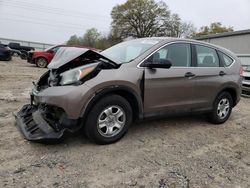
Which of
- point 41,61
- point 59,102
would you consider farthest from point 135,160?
point 41,61

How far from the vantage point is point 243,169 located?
12.0ft

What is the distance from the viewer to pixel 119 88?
12.7 ft

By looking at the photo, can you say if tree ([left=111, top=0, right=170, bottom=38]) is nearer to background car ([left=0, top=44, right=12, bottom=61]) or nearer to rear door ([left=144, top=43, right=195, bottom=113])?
background car ([left=0, top=44, right=12, bottom=61])

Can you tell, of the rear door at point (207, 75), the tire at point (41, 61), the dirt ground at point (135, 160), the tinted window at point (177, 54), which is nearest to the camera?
the dirt ground at point (135, 160)

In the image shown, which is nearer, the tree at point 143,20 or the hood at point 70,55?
the hood at point 70,55

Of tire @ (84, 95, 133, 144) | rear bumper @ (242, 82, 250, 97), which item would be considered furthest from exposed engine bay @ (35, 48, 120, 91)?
rear bumper @ (242, 82, 250, 97)

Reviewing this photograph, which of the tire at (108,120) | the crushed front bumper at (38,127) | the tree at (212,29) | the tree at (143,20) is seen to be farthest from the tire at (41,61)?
the tree at (212,29)

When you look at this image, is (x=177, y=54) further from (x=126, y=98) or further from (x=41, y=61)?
(x=41, y=61)

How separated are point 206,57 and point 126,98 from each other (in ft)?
6.83

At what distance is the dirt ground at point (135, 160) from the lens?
122 inches

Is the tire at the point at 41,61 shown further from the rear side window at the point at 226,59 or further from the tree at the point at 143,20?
the tree at the point at 143,20

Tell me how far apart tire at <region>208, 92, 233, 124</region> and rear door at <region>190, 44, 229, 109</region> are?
0.20 m

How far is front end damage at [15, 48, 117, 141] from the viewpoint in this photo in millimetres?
3555

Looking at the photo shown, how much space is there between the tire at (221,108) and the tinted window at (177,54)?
1.16 meters
